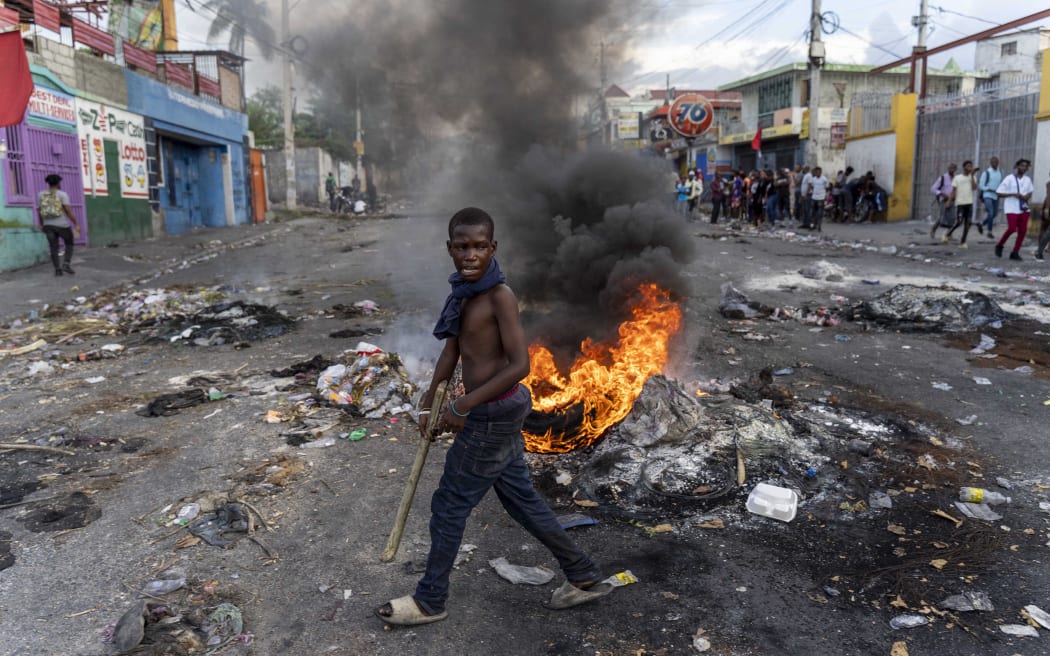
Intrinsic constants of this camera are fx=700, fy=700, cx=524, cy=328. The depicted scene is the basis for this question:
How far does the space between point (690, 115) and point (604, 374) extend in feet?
49.8

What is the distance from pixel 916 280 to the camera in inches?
397

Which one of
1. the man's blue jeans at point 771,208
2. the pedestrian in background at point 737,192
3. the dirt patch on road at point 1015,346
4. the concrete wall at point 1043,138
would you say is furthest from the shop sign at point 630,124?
the dirt patch on road at point 1015,346

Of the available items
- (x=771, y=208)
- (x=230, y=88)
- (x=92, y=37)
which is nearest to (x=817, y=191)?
(x=771, y=208)

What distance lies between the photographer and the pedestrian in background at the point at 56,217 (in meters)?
10.3

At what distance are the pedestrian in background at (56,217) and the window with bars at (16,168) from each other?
1.68 meters

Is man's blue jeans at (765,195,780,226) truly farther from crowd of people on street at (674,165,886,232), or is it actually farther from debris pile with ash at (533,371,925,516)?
debris pile with ash at (533,371,925,516)

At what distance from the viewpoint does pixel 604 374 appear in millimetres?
4793

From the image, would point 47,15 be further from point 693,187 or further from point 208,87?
point 693,187

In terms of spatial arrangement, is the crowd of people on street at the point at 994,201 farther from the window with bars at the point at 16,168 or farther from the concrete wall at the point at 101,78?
the concrete wall at the point at 101,78

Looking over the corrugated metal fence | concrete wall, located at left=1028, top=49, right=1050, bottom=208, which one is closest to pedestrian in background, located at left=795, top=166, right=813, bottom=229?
the corrugated metal fence

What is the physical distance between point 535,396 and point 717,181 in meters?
18.7

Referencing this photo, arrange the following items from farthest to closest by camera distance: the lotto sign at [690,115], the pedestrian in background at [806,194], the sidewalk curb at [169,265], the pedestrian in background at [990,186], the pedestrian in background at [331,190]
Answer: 1. the pedestrian in background at [331,190]
2. the lotto sign at [690,115]
3. the pedestrian in background at [806,194]
4. the pedestrian in background at [990,186]
5. the sidewalk curb at [169,265]

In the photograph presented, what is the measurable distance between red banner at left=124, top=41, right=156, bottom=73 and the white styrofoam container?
18.6m

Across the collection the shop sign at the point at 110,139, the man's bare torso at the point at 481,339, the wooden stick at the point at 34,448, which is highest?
the shop sign at the point at 110,139
